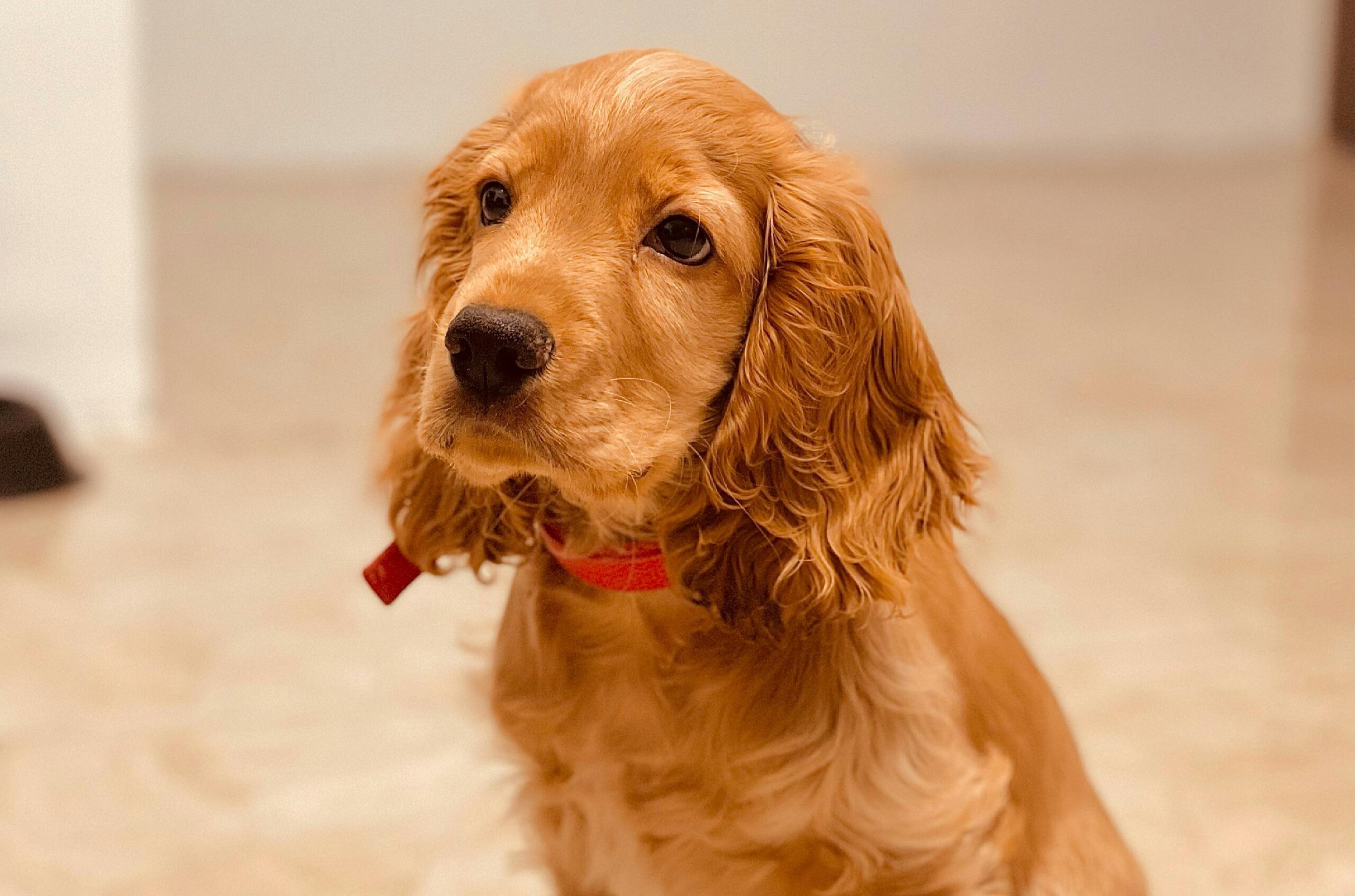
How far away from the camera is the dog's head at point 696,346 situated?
1126 millimetres

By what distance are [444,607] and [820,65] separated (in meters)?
5.04

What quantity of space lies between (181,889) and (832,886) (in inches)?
38.4

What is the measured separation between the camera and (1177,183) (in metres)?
6.90

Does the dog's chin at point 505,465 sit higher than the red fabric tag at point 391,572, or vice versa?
the dog's chin at point 505,465

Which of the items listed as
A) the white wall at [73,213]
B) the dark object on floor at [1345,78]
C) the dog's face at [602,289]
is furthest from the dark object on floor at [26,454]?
the dark object on floor at [1345,78]

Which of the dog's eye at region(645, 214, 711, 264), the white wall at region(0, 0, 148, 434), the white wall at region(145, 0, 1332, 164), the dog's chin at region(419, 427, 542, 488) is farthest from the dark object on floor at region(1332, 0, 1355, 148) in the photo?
the dog's chin at region(419, 427, 542, 488)

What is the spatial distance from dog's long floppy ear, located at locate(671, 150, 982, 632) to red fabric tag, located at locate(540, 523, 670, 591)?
46 millimetres

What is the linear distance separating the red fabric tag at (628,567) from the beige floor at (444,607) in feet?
0.91

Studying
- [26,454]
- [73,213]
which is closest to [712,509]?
[26,454]

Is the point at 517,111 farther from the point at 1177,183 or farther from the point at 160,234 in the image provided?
the point at 1177,183

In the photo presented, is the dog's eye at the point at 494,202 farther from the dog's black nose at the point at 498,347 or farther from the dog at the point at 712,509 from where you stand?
the dog's black nose at the point at 498,347

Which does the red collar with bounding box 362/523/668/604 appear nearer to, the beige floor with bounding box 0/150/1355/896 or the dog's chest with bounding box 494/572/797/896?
the dog's chest with bounding box 494/572/797/896

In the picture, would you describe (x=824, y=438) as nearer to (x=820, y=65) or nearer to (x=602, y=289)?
(x=602, y=289)

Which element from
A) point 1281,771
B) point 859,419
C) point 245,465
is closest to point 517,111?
point 859,419
